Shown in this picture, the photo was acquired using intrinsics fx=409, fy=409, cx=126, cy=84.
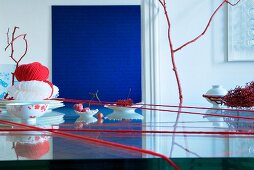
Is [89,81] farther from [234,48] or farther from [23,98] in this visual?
[23,98]

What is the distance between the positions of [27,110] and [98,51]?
465cm

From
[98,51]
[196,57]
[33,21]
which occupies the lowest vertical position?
[196,57]

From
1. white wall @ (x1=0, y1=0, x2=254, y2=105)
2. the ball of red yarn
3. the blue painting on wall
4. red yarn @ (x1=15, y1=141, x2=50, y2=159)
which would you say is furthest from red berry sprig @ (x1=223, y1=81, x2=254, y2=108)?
the blue painting on wall

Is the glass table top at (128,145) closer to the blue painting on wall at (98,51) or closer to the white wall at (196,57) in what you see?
the white wall at (196,57)

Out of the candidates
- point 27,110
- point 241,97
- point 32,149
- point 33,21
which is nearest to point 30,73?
point 27,110

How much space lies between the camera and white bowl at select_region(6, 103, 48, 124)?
97cm

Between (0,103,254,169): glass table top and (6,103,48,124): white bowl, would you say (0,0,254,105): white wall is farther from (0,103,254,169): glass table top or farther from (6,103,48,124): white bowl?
(0,103,254,169): glass table top

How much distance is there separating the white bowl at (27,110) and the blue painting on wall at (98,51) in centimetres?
451

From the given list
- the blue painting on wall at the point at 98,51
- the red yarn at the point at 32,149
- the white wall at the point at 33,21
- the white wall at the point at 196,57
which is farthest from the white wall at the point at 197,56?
the white wall at the point at 33,21

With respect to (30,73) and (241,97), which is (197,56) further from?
(30,73)

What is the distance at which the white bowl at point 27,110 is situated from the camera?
97 cm

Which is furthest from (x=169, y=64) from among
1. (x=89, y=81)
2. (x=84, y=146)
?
(x=89, y=81)

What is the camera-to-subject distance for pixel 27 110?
97cm

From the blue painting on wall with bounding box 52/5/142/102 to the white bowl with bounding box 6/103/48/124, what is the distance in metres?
4.51
